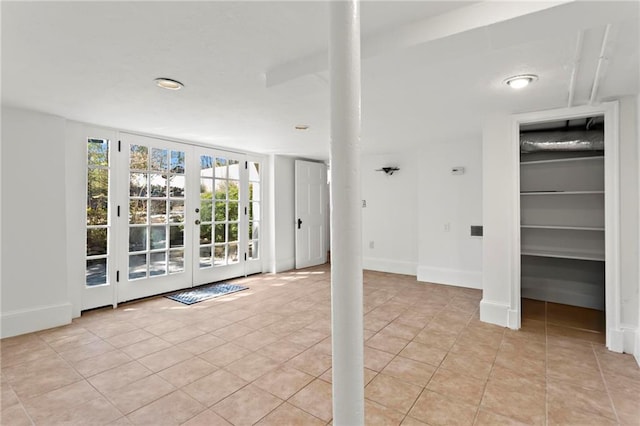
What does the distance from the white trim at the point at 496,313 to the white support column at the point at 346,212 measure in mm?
2951

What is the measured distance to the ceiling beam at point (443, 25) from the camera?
146 centimetres

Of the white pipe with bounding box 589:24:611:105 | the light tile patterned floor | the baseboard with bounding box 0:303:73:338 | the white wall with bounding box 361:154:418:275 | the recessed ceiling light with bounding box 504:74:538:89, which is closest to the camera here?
the white pipe with bounding box 589:24:611:105

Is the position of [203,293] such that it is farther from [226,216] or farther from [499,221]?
[499,221]

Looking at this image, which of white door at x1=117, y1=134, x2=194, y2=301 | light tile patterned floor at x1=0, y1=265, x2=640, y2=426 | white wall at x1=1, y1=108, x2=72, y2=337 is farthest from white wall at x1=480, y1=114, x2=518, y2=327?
white wall at x1=1, y1=108, x2=72, y2=337

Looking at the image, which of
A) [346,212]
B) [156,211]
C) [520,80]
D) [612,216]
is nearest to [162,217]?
[156,211]

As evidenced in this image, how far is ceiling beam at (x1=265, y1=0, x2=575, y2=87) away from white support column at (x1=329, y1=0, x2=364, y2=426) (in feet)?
3.15

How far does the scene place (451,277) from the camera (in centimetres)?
489

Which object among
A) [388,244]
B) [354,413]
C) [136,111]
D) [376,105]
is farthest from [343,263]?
[388,244]

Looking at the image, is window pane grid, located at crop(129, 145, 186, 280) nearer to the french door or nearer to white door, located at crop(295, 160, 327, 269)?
the french door

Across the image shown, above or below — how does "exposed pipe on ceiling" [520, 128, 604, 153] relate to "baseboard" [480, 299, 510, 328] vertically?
above

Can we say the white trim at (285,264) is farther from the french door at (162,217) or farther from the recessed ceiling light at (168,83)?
the recessed ceiling light at (168,83)

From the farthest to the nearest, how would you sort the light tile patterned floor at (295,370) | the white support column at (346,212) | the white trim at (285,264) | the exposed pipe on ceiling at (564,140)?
the white trim at (285,264) < the exposed pipe on ceiling at (564,140) < the light tile patterned floor at (295,370) < the white support column at (346,212)

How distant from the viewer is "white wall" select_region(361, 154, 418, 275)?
18.2ft

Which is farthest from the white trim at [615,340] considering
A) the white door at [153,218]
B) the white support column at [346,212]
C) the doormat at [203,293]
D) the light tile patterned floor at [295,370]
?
Result: the white door at [153,218]
